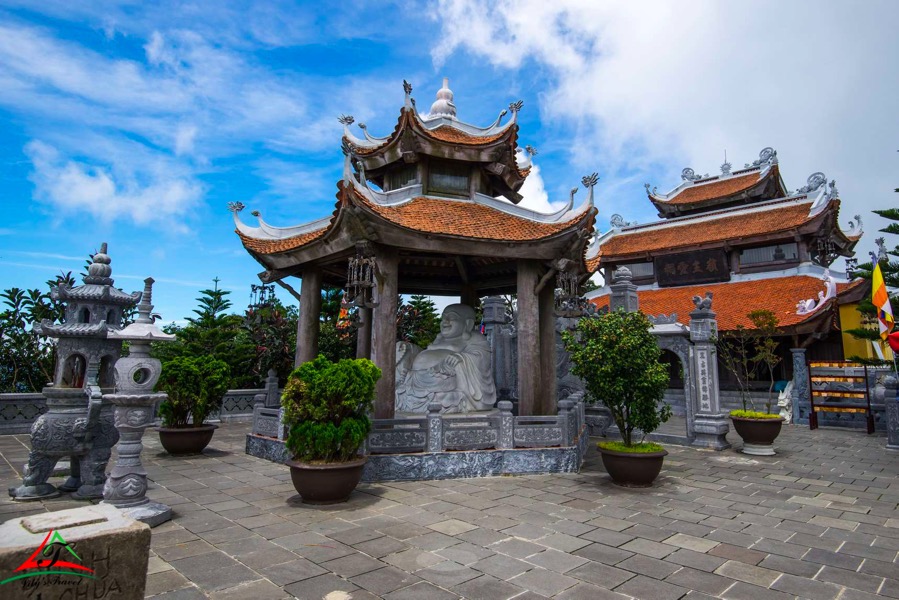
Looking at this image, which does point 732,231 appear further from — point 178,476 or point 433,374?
point 178,476

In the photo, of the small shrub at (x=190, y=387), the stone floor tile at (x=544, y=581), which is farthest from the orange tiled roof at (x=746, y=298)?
the stone floor tile at (x=544, y=581)

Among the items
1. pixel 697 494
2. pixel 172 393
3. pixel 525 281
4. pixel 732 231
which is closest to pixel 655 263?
pixel 732 231

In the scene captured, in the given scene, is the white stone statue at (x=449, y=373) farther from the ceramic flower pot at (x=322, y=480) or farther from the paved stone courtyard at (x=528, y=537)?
the ceramic flower pot at (x=322, y=480)

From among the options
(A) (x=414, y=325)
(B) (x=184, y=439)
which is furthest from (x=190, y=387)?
(A) (x=414, y=325)

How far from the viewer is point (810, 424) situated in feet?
55.2

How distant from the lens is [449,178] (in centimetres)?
1195

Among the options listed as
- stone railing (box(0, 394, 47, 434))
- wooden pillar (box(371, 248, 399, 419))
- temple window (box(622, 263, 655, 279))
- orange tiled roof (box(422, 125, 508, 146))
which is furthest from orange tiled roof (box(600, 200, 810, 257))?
stone railing (box(0, 394, 47, 434))

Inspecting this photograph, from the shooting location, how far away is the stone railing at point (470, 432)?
8.66 m

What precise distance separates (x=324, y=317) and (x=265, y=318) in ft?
9.17

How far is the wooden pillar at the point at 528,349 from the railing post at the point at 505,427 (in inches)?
33.6

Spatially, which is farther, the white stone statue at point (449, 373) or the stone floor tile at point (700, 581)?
the white stone statue at point (449, 373)

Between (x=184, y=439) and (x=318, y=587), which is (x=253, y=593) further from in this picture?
(x=184, y=439)

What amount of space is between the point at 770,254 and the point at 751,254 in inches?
34.6

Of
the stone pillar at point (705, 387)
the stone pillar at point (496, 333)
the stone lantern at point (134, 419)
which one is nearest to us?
the stone lantern at point (134, 419)
